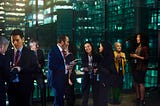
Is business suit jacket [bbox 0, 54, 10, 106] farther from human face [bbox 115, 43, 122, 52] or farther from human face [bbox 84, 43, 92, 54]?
human face [bbox 115, 43, 122, 52]

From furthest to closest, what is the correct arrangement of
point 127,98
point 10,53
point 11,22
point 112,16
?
point 112,16
point 127,98
point 11,22
point 10,53

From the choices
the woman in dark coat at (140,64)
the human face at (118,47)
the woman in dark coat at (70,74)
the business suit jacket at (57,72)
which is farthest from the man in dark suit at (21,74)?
the human face at (118,47)

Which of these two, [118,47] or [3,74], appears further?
[118,47]

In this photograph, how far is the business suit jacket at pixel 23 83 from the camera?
470 centimetres

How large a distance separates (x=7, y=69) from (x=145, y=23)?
21.0 ft

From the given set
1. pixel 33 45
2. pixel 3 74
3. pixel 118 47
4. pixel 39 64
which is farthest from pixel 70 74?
pixel 3 74

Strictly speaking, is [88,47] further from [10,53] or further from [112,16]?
[112,16]

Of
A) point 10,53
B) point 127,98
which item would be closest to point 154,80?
point 127,98

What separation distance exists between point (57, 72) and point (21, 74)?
134 centimetres

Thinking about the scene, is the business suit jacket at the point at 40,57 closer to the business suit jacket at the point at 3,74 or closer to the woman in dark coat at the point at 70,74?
the woman in dark coat at the point at 70,74

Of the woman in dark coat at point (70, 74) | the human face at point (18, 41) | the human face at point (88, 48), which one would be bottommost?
the woman in dark coat at point (70, 74)

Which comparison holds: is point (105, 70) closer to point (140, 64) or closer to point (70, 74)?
point (70, 74)

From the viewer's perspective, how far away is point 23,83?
4.71 meters

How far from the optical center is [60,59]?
5.95m
